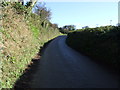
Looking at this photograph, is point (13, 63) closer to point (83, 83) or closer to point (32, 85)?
point (32, 85)

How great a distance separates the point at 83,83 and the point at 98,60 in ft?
15.6

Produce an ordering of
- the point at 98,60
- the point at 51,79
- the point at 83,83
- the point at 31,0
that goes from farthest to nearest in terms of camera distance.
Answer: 1. the point at 31,0
2. the point at 98,60
3. the point at 51,79
4. the point at 83,83

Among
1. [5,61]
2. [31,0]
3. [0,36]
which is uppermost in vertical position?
[31,0]

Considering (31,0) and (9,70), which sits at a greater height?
(31,0)

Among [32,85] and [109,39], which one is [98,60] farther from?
[32,85]

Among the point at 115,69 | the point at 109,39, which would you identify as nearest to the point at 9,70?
the point at 115,69

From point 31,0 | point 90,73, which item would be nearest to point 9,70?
point 90,73

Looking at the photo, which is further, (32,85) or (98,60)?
(98,60)

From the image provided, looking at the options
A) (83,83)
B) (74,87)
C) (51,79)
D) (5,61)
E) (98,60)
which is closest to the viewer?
(5,61)

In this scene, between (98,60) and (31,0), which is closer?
(98,60)

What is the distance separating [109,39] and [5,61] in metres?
6.73

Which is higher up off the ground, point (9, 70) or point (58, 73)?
point (9, 70)

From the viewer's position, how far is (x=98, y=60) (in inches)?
429

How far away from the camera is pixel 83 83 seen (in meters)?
6.53
